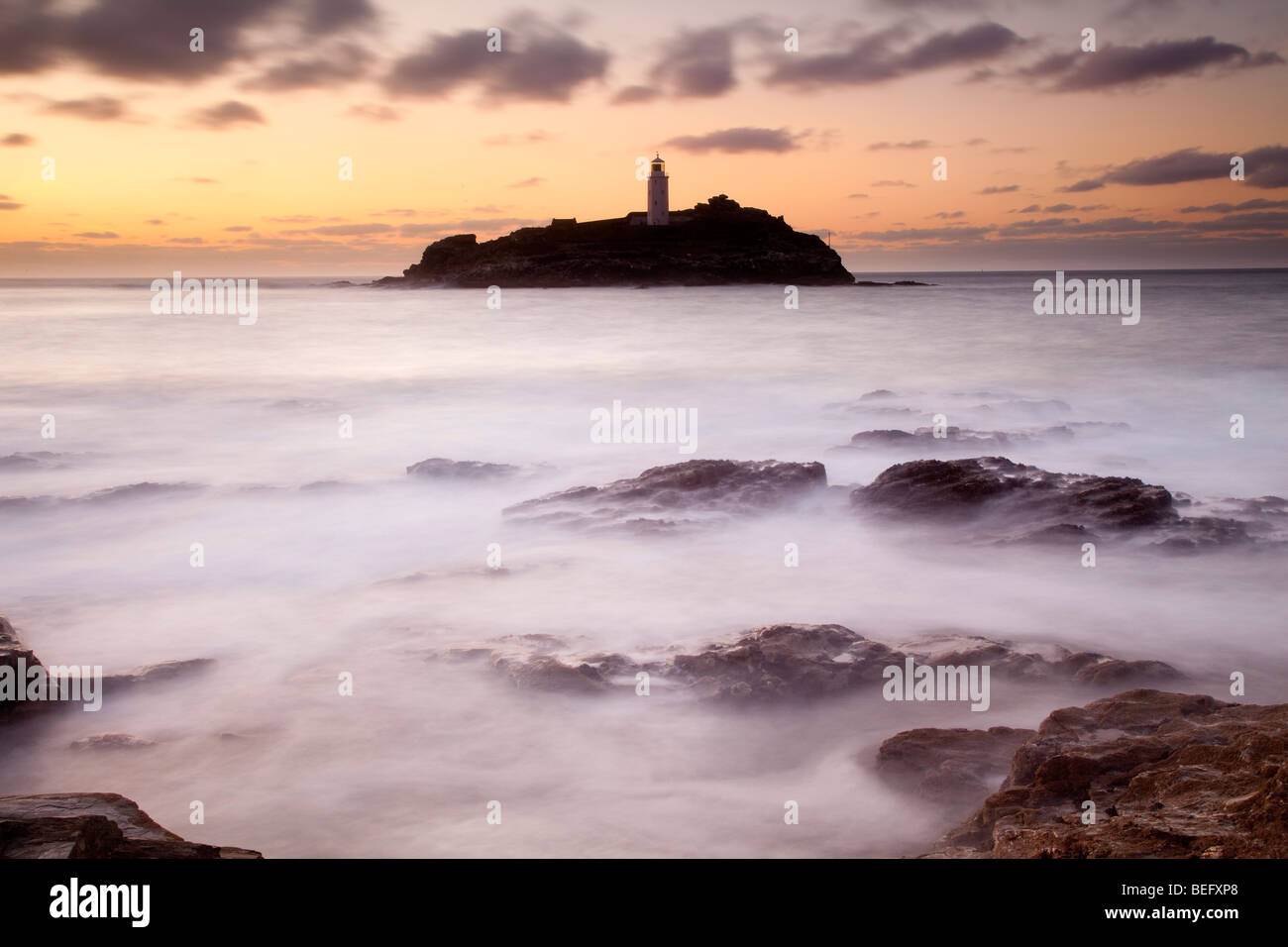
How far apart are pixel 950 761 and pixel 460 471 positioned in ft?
33.0

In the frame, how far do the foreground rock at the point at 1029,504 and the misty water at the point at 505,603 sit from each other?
0.42 metres

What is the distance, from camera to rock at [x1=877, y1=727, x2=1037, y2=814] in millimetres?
4500

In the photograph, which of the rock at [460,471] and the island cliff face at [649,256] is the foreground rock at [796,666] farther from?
the island cliff face at [649,256]

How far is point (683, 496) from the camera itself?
10.8m

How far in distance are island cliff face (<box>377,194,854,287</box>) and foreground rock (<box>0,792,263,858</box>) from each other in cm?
8497

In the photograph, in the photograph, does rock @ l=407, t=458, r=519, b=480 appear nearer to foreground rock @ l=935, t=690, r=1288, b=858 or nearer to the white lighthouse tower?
foreground rock @ l=935, t=690, r=1288, b=858

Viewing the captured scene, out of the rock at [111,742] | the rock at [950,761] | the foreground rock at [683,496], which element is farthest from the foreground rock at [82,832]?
the foreground rock at [683,496]

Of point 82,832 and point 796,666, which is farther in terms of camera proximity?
point 796,666

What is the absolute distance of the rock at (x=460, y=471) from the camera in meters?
13.2

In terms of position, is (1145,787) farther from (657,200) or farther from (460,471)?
(657,200)

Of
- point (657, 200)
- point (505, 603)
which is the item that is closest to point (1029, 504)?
point (505, 603)

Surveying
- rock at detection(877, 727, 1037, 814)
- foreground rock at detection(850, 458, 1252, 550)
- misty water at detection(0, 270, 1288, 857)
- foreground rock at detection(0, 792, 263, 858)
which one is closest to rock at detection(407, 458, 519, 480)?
misty water at detection(0, 270, 1288, 857)

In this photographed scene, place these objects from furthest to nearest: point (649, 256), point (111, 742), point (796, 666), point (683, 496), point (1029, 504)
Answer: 1. point (649, 256)
2. point (683, 496)
3. point (1029, 504)
4. point (796, 666)
5. point (111, 742)
